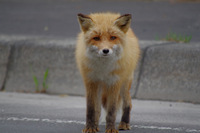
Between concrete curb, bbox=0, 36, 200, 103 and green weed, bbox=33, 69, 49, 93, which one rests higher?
concrete curb, bbox=0, 36, 200, 103

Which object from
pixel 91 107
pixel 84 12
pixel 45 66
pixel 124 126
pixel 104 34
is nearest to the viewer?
pixel 104 34

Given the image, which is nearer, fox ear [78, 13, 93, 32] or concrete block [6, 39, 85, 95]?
fox ear [78, 13, 93, 32]

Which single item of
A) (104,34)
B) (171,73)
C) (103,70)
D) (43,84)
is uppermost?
(104,34)

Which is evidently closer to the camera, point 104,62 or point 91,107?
point 104,62

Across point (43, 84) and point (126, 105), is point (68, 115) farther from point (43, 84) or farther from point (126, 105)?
point (43, 84)

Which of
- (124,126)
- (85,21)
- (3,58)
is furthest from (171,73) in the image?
(3,58)

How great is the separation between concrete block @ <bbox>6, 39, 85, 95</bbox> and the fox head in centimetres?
275

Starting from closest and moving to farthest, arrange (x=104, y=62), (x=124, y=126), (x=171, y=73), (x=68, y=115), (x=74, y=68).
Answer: (x=104, y=62) < (x=124, y=126) < (x=68, y=115) < (x=171, y=73) < (x=74, y=68)

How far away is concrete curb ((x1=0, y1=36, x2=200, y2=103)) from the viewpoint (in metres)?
7.29

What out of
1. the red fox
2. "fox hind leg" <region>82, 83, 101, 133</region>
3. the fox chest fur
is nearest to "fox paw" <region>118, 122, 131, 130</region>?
the red fox

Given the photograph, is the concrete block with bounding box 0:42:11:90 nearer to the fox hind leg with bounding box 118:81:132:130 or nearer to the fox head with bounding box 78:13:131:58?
the fox hind leg with bounding box 118:81:132:130

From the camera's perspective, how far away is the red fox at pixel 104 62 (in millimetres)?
5113

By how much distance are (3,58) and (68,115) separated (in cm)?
274

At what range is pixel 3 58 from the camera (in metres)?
8.44
